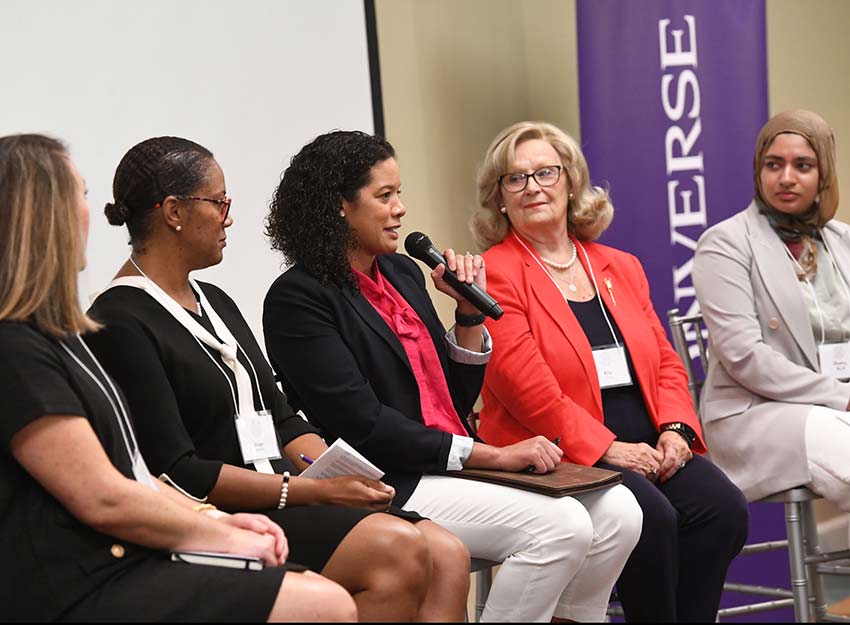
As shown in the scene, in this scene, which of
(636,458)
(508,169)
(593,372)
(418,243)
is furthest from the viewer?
(508,169)

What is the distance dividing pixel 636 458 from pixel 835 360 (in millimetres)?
886

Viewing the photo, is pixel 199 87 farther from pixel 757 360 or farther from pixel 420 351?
pixel 757 360

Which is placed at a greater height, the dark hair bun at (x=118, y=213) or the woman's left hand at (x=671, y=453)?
the dark hair bun at (x=118, y=213)

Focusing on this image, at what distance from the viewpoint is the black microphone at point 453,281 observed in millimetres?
2701

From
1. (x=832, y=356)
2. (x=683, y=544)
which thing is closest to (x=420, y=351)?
(x=683, y=544)

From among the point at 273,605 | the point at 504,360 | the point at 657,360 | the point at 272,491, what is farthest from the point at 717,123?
the point at 273,605

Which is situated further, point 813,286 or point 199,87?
point 813,286

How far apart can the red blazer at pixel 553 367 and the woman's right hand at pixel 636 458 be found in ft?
0.12

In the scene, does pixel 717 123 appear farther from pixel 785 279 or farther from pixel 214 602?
pixel 214 602

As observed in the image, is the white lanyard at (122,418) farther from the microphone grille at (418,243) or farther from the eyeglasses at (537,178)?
the eyeglasses at (537,178)

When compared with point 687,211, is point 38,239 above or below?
→ above

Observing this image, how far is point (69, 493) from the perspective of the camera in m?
1.75

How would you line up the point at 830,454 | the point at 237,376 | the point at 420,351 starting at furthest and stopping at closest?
the point at 830,454 < the point at 420,351 < the point at 237,376

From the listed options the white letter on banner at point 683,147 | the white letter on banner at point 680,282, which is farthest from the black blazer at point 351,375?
the white letter on banner at point 683,147
